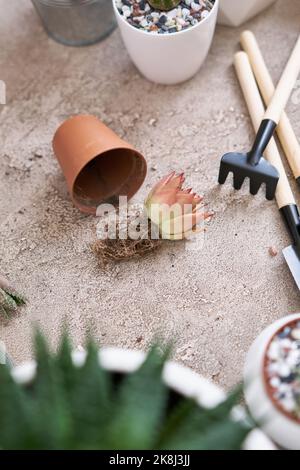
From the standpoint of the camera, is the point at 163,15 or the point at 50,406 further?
the point at 163,15

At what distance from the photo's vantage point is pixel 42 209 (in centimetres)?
117

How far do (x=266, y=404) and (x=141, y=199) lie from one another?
49 centimetres

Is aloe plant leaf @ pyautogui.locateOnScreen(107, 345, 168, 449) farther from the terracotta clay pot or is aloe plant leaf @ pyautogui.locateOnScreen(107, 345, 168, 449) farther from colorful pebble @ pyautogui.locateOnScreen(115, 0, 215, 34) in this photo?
colorful pebble @ pyautogui.locateOnScreen(115, 0, 215, 34)

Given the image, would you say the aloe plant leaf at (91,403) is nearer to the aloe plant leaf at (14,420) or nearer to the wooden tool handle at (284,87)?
the aloe plant leaf at (14,420)

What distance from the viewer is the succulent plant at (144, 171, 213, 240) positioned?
106cm

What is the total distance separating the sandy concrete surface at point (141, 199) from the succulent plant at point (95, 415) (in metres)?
0.45

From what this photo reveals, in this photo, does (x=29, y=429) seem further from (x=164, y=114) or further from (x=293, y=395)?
(x=164, y=114)

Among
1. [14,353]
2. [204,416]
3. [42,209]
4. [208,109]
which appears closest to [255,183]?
[208,109]

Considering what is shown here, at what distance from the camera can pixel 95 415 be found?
55 cm

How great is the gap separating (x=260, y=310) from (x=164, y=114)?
44 centimetres

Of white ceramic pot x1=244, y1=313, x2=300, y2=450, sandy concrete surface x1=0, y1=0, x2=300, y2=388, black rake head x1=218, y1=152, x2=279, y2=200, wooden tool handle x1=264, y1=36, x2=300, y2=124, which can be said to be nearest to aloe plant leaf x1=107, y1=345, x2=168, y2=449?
white ceramic pot x1=244, y1=313, x2=300, y2=450

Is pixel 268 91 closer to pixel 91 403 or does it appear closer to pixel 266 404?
pixel 266 404

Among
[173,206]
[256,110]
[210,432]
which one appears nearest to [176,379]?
[210,432]

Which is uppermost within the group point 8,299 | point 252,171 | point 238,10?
point 238,10
